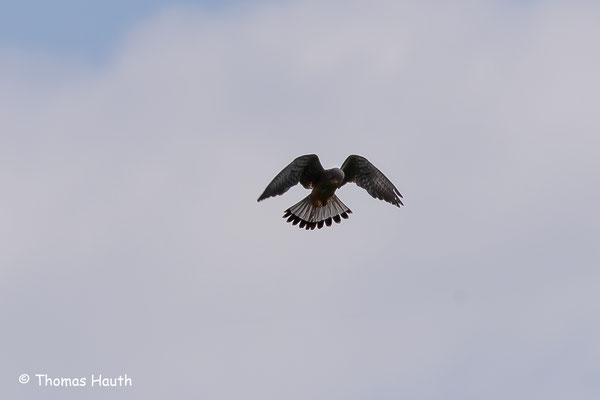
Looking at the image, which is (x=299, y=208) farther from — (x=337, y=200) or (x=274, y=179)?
(x=274, y=179)

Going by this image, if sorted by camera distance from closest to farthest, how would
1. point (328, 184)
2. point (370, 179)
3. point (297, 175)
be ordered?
1. point (297, 175)
2. point (328, 184)
3. point (370, 179)

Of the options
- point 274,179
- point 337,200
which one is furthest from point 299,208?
point 274,179

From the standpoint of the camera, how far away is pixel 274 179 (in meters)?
19.4

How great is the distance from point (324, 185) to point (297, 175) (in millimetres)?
523

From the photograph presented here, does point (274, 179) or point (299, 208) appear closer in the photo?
point (274, 179)

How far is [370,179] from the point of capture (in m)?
21.2

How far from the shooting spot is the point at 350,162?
2106 centimetres

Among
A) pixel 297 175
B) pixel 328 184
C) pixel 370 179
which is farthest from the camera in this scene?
pixel 370 179

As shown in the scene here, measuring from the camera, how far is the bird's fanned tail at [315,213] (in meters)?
21.5

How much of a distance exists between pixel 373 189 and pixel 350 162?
24.8 inches

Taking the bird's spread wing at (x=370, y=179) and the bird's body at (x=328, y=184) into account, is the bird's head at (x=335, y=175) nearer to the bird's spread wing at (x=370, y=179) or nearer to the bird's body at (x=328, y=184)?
the bird's body at (x=328, y=184)

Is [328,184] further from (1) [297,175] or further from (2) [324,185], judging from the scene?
(1) [297,175]

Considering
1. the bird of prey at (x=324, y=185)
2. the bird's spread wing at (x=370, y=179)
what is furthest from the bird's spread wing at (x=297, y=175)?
the bird's spread wing at (x=370, y=179)

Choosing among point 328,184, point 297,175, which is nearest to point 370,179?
point 328,184
